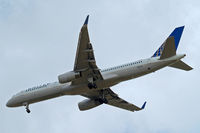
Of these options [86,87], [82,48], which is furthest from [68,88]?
[82,48]

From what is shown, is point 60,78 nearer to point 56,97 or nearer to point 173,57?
point 56,97

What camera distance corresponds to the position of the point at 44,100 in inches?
1941

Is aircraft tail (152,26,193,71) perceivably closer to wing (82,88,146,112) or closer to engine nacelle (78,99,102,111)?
wing (82,88,146,112)

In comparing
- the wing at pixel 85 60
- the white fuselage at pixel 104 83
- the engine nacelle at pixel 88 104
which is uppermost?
the wing at pixel 85 60

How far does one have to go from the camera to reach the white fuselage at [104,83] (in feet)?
149

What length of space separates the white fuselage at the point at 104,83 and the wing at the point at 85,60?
3.41 feet

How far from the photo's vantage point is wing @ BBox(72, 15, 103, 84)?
4109 centimetres

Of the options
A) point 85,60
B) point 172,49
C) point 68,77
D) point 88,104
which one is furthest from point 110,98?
point 172,49

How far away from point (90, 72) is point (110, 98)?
8.85m

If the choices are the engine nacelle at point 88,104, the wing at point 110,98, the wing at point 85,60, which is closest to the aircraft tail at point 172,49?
the wing at point 85,60

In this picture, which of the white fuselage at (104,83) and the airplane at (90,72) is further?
the white fuselage at (104,83)

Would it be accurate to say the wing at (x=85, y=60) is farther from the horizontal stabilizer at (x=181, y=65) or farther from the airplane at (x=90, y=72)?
the horizontal stabilizer at (x=181, y=65)

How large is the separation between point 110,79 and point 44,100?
26.0ft

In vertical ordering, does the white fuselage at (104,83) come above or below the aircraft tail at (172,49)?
below
